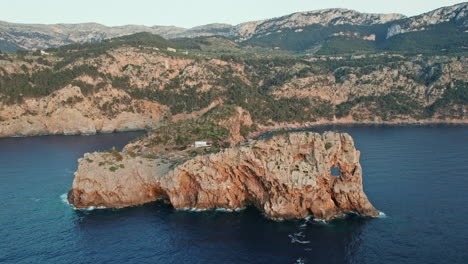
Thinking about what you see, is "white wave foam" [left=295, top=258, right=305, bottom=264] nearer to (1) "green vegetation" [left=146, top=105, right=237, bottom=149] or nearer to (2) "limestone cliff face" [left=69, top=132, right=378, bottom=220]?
(2) "limestone cliff face" [left=69, top=132, right=378, bottom=220]

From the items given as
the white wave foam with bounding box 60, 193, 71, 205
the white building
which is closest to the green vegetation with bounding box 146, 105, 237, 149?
the white building

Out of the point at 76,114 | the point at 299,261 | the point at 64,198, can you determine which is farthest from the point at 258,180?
the point at 76,114

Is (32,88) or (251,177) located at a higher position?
(32,88)

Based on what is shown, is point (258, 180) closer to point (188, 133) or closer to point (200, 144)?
point (200, 144)

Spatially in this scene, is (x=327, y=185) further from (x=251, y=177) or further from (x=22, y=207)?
(x=22, y=207)

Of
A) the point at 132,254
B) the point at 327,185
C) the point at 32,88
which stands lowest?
the point at 132,254

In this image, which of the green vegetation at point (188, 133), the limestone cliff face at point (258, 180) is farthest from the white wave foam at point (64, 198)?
the green vegetation at point (188, 133)

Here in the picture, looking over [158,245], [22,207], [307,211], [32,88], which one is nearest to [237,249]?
[158,245]
